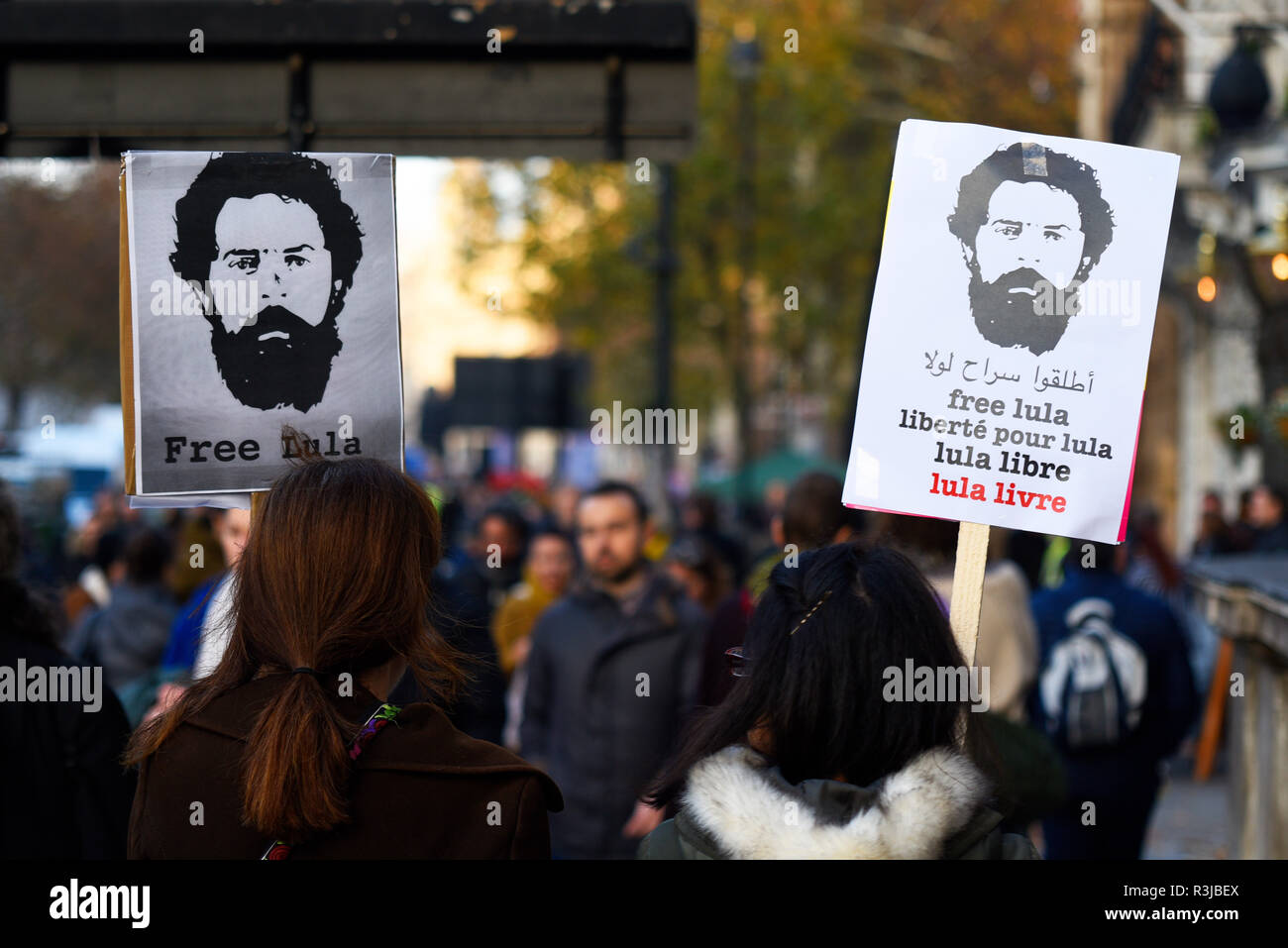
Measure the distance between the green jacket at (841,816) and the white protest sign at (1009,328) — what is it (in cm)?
94

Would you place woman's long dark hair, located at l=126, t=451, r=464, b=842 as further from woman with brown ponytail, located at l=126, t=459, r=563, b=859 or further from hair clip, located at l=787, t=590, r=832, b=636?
hair clip, located at l=787, t=590, r=832, b=636

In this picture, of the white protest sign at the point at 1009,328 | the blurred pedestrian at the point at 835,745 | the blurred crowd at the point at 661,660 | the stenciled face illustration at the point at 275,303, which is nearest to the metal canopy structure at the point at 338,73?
the blurred crowd at the point at 661,660

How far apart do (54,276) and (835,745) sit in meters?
38.9

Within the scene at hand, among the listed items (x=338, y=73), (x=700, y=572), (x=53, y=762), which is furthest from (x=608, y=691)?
(x=700, y=572)

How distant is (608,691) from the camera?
6098 millimetres

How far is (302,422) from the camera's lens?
3393 mm

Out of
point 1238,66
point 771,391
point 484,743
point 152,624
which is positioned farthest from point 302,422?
point 771,391

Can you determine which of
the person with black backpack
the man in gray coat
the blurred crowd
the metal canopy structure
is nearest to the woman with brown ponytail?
the blurred crowd

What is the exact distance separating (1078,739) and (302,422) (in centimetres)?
389

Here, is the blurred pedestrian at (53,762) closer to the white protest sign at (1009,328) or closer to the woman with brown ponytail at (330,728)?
the woman with brown ponytail at (330,728)

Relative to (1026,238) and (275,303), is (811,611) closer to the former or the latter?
(1026,238)

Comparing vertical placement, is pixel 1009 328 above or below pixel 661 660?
above
